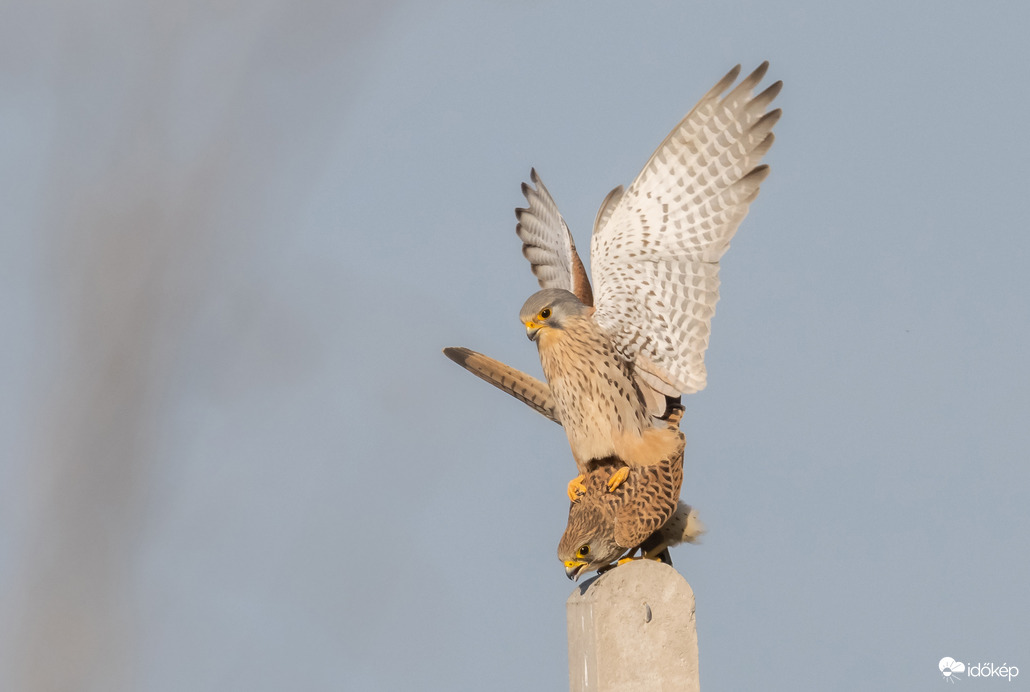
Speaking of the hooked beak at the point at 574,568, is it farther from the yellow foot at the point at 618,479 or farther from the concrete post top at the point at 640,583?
the yellow foot at the point at 618,479

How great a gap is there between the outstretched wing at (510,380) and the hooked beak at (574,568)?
930mm

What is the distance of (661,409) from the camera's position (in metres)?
4.96

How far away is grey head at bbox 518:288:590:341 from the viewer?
4.89 m

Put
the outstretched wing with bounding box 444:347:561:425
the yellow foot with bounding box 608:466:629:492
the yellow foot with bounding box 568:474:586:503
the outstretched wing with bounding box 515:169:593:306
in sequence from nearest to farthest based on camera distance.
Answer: the yellow foot with bounding box 608:466:629:492 < the yellow foot with bounding box 568:474:586:503 < the outstretched wing with bounding box 444:347:561:425 < the outstretched wing with bounding box 515:169:593:306

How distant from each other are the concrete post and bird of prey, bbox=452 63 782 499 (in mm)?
640

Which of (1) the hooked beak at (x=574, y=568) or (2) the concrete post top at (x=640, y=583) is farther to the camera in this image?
(1) the hooked beak at (x=574, y=568)

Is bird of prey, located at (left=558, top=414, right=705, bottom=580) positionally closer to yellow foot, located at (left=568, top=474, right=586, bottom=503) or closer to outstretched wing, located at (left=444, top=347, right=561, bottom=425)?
yellow foot, located at (left=568, top=474, right=586, bottom=503)

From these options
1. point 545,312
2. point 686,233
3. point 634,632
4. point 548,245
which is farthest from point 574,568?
point 548,245

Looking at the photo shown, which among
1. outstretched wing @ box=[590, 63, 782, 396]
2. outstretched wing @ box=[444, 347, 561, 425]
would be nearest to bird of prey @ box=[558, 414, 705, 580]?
outstretched wing @ box=[590, 63, 782, 396]

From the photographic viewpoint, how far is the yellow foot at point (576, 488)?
4.82 metres

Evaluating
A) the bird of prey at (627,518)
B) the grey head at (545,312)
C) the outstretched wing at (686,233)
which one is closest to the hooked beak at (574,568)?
the bird of prey at (627,518)

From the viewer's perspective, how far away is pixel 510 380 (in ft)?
17.4

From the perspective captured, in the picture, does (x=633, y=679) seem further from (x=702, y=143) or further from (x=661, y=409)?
(x=702, y=143)

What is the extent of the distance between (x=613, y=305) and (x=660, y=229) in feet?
1.32
